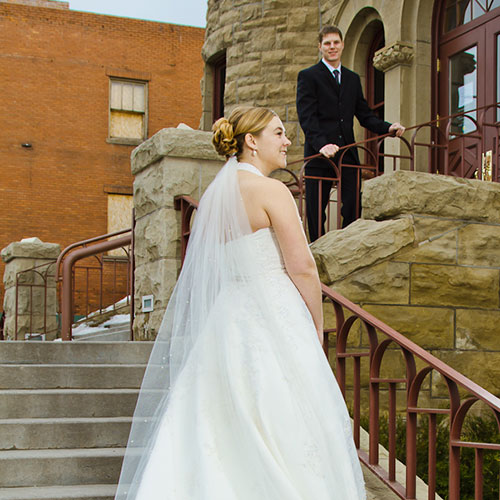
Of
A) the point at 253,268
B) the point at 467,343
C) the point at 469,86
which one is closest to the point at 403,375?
the point at 467,343

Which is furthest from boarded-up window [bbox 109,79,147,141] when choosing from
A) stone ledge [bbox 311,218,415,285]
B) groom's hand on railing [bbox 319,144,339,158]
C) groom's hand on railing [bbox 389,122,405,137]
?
stone ledge [bbox 311,218,415,285]

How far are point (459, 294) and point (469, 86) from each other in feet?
12.1

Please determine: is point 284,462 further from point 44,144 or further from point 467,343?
point 44,144

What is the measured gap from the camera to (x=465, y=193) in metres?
6.29

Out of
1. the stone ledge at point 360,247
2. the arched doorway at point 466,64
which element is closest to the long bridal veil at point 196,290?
the stone ledge at point 360,247

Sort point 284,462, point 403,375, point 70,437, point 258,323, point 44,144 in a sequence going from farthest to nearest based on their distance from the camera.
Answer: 1. point 44,144
2. point 403,375
3. point 70,437
4. point 258,323
5. point 284,462

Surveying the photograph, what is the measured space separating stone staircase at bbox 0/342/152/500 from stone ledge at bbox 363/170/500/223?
6.90ft

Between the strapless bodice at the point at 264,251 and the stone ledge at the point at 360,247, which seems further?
the stone ledge at the point at 360,247

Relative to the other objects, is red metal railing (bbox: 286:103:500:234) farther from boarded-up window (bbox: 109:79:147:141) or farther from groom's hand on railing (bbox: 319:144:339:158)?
boarded-up window (bbox: 109:79:147:141)

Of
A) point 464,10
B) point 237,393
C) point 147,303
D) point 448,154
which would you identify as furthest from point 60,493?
point 464,10

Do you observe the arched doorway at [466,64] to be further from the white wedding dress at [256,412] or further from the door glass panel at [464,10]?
the white wedding dress at [256,412]

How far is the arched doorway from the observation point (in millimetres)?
8680

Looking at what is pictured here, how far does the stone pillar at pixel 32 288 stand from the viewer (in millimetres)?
11828

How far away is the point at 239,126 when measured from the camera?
3430 mm
